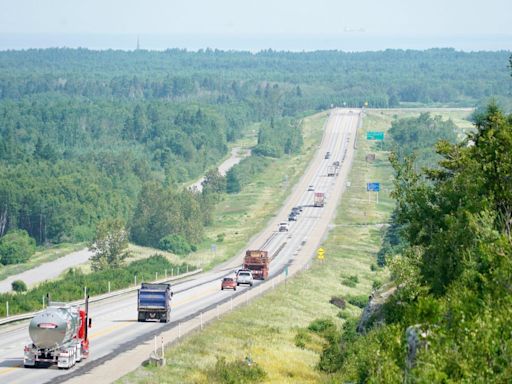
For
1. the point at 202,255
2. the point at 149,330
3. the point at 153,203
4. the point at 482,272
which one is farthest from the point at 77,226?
the point at 482,272

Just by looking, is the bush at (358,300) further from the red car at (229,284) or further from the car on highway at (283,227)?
the car on highway at (283,227)

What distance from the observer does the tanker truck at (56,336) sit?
162 ft

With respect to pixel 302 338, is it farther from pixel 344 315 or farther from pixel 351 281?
pixel 351 281

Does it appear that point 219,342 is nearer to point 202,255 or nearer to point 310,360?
point 310,360

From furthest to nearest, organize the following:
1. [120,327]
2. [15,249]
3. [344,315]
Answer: [15,249], [344,315], [120,327]

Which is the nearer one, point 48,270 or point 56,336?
point 56,336

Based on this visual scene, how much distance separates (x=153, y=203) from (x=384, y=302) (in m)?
116

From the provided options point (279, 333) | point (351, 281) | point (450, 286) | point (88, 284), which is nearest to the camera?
point (450, 286)

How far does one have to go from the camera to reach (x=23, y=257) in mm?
169000

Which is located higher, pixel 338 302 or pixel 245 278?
pixel 245 278

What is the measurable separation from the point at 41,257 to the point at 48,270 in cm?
1616

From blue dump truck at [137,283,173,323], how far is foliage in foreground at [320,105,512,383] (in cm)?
1086

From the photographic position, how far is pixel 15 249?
169 meters


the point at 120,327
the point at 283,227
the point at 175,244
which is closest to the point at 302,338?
the point at 120,327
